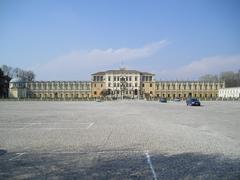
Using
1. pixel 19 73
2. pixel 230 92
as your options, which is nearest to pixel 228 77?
pixel 230 92

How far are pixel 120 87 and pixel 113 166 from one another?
438 ft

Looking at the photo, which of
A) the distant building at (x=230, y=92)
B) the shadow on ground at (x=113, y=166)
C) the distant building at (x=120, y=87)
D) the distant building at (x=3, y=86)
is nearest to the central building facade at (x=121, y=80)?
the distant building at (x=120, y=87)

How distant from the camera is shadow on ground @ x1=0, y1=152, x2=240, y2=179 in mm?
6734

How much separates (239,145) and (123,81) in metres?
129

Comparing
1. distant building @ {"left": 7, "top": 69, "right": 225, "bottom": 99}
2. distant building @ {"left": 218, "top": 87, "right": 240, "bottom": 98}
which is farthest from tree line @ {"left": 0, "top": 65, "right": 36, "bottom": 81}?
distant building @ {"left": 218, "top": 87, "right": 240, "bottom": 98}

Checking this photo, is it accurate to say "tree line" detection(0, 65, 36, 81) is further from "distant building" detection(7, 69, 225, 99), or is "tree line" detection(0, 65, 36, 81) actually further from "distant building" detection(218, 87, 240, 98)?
"distant building" detection(218, 87, 240, 98)

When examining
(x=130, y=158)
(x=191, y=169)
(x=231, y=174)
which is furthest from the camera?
(x=130, y=158)

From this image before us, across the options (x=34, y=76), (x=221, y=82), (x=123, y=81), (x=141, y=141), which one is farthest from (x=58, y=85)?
(x=141, y=141)

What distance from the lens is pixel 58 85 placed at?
481 ft

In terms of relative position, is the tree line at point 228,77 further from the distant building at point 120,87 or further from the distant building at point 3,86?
the distant building at point 3,86

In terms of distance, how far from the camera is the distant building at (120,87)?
14300 cm

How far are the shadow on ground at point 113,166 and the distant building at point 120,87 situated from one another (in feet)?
433

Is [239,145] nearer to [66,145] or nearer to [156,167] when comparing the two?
[156,167]

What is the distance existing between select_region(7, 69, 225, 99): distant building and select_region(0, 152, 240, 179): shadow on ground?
132 m
